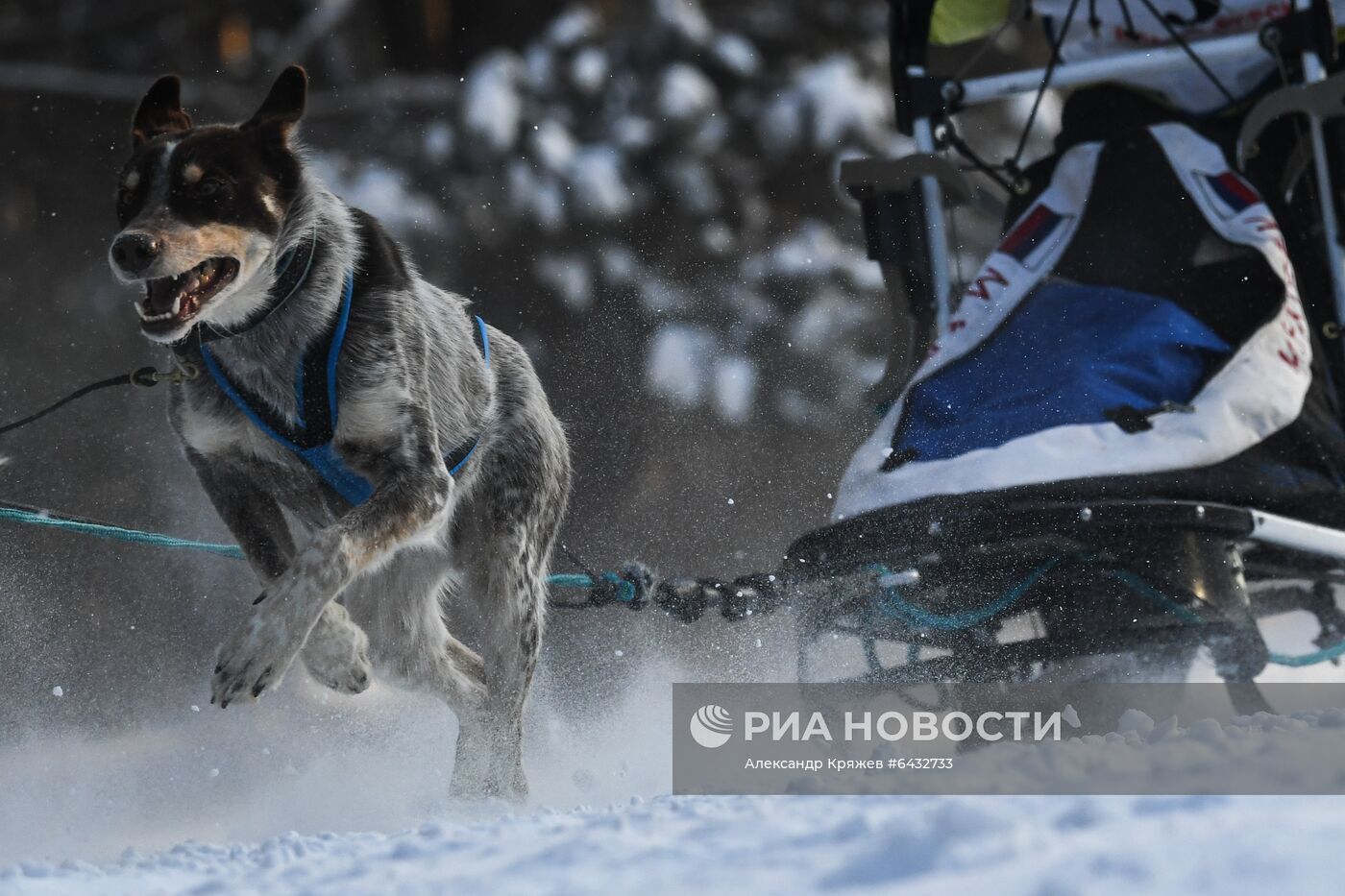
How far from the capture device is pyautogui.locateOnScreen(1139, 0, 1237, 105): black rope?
330 centimetres

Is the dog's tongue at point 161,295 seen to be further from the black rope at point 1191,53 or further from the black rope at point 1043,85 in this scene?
the black rope at point 1191,53

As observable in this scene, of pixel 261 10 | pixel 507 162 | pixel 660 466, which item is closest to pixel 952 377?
pixel 660 466

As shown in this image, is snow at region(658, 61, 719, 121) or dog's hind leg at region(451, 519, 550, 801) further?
snow at region(658, 61, 719, 121)

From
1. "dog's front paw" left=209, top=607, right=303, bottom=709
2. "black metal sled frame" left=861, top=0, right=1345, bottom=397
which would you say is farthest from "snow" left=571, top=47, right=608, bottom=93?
"dog's front paw" left=209, top=607, right=303, bottom=709

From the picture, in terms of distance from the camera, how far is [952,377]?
9.66 feet

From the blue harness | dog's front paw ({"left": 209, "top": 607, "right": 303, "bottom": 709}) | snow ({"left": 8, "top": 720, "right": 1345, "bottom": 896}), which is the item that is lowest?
snow ({"left": 8, "top": 720, "right": 1345, "bottom": 896})

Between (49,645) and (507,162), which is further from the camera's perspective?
(507,162)

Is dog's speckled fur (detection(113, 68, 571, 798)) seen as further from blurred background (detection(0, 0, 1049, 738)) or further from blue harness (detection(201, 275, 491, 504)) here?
blurred background (detection(0, 0, 1049, 738))

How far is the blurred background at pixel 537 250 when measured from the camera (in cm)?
451

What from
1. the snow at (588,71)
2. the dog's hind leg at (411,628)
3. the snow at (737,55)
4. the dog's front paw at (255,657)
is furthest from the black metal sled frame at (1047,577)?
the snow at (737,55)

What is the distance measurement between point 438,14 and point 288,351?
22.1ft

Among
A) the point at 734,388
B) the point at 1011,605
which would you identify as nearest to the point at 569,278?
the point at 734,388

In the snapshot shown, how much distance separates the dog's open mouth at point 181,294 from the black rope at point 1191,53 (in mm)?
2282

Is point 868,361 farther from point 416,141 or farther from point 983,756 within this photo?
point 983,756
